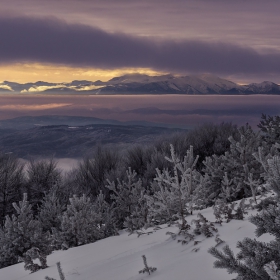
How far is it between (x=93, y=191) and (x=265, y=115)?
15.1 meters

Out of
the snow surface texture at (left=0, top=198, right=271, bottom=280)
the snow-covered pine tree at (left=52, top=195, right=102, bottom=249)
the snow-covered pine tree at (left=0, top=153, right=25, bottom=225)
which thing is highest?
the snow surface texture at (left=0, top=198, right=271, bottom=280)

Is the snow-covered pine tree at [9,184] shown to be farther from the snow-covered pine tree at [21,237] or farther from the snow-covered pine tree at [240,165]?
the snow-covered pine tree at [240,165]

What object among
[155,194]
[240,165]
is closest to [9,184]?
[155,194]

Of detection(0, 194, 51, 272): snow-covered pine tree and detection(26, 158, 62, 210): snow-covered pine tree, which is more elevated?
detection(0, 194, 51, 272): snow-covered pine tree

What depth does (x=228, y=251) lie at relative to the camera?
9.77 feet

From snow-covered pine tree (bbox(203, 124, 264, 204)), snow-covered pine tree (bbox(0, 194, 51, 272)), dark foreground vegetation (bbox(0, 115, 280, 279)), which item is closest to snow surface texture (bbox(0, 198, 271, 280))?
dark foreground vegetation (bbox(0, 115, 280, 279))

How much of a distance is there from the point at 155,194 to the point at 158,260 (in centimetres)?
511

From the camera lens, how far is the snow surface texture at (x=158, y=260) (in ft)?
15.8

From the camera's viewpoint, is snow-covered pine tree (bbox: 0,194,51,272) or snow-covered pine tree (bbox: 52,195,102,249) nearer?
snow-covered pine tree (bbox: 0,194,51,272)

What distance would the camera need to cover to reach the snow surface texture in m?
4.83

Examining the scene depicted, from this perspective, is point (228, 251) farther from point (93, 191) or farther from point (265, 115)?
point (93, 191)

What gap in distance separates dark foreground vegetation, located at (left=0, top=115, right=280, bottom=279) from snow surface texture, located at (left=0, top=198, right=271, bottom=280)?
37cm

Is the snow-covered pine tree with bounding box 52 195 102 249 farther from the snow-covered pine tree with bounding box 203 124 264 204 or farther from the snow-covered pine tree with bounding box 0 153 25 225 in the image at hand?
the snow-covered pine tree with bounding box 0 153 25 225

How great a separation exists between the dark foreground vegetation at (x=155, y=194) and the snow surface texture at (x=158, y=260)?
366 mm
